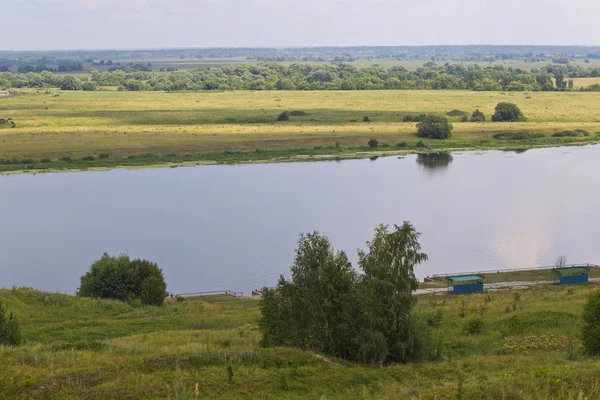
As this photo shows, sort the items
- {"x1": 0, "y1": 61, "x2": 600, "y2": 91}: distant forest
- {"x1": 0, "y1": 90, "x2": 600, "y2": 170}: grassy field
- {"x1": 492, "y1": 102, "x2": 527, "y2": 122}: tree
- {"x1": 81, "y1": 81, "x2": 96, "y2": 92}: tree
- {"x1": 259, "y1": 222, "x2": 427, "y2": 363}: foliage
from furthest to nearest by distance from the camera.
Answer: {"x1": 81, "y1": 81, "x2": 96, "y2": 92}: tree < {"x1": 0, "y1": 61, "x2": 600, "y2": 91}: distant forest < {"x1": 492, "y1": 102, "x2": 527, "y2": 122}: tree < {"x1": 0, "y1": 90, "x2": 600, "y2": 170}: grassy field < {"x1": 259, "y1": 222, "x2": 427, "y2": 363}: foliage

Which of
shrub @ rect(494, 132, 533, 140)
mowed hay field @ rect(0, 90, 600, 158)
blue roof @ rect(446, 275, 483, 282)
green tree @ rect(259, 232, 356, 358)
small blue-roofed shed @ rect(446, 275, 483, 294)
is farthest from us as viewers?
shrub @ rect(494, 132, 533, 140)

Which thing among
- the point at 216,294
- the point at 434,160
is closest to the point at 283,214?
the point at 216,294

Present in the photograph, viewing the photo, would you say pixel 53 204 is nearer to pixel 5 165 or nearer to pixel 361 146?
pixel 5 165

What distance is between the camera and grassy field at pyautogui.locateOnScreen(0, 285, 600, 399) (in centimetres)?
980

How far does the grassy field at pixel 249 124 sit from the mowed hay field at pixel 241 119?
81mm

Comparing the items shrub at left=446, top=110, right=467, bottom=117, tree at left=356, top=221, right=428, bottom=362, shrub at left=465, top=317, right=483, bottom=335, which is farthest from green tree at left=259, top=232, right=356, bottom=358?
shrub at left=446, top=110, right=467, bottom=117

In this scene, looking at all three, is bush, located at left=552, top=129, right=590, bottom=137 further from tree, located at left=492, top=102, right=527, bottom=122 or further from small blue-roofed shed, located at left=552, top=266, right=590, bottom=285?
small blue-roofed shed, located at left=552, top=266, right=590, bottom=285

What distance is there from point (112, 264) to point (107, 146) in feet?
106

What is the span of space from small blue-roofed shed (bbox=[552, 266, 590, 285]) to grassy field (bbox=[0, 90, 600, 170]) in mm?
28900

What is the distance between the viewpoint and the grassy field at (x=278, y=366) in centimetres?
980

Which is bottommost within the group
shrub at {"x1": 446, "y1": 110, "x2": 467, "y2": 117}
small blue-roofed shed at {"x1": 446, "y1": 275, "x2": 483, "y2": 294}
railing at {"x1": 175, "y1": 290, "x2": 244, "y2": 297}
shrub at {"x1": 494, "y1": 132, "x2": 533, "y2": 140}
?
railing at {"x1": 175, "y1": 290, "x2": 244, "y2": 297}

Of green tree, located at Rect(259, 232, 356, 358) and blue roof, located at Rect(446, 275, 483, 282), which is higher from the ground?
green tree, located at Rect(259, 232, 356, 358)

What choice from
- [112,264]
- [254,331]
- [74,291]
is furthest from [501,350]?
[74,291]

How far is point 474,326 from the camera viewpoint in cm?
1614
